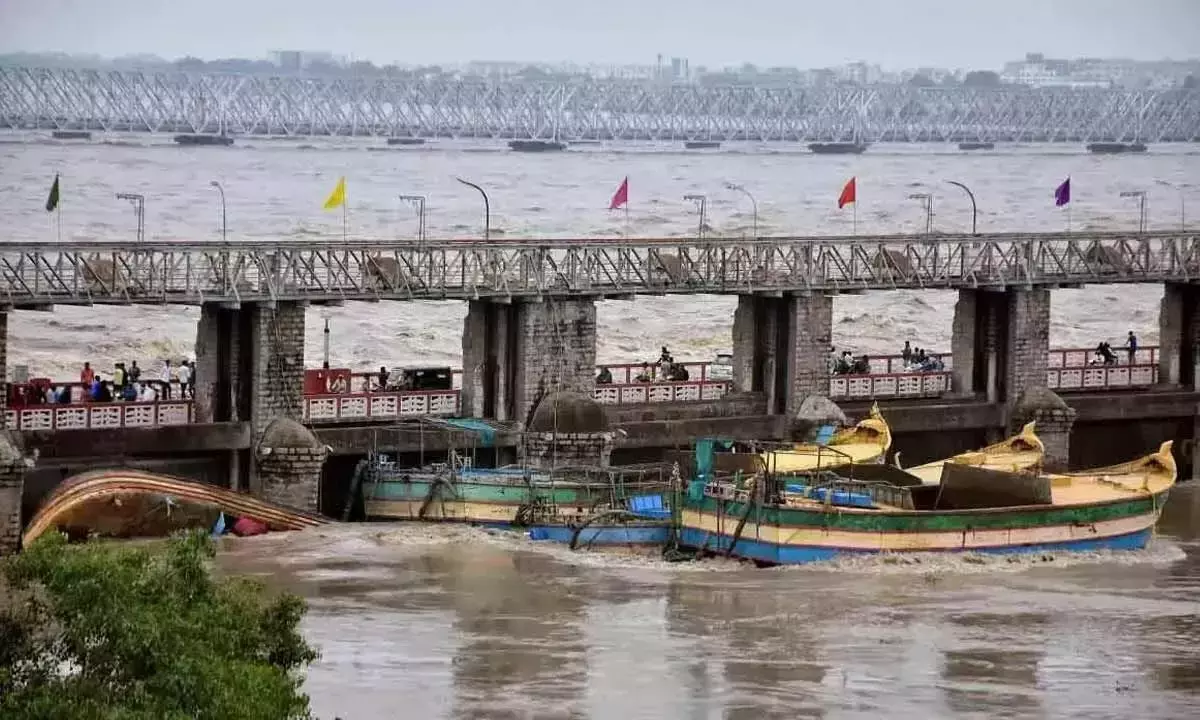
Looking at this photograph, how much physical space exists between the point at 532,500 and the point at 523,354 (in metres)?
5.07

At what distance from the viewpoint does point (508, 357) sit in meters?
58.0

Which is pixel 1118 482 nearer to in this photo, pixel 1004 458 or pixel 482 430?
pixel 1004 458

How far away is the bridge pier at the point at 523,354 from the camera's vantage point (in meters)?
57.4

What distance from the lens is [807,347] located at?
61062 millimetres

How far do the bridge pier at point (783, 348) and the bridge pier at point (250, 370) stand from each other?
12480mm

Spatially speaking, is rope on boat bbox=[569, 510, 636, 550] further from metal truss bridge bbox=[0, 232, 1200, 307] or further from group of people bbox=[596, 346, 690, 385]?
group of people bbox=[596, 346, 690, 385]

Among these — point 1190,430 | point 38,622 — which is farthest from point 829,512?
point 38,622

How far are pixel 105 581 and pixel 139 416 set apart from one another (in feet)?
81.8

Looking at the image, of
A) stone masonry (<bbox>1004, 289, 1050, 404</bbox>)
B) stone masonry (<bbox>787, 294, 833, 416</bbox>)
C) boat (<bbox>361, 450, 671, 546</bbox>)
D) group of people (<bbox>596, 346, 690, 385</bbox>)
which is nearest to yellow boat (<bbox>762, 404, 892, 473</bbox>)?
stone masonry (<bbox>787, 294, 833, 416</bbox>)

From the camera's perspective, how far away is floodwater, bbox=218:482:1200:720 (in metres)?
40.3

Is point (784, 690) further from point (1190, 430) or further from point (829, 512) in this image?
point (1190, 430)

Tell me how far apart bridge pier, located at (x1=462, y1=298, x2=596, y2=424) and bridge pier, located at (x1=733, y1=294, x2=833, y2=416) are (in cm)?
513

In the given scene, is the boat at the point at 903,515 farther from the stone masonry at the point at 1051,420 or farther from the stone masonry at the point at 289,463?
the stone masonry at the point at 289,463

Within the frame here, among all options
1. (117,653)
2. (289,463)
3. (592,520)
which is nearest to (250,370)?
(289,463)
